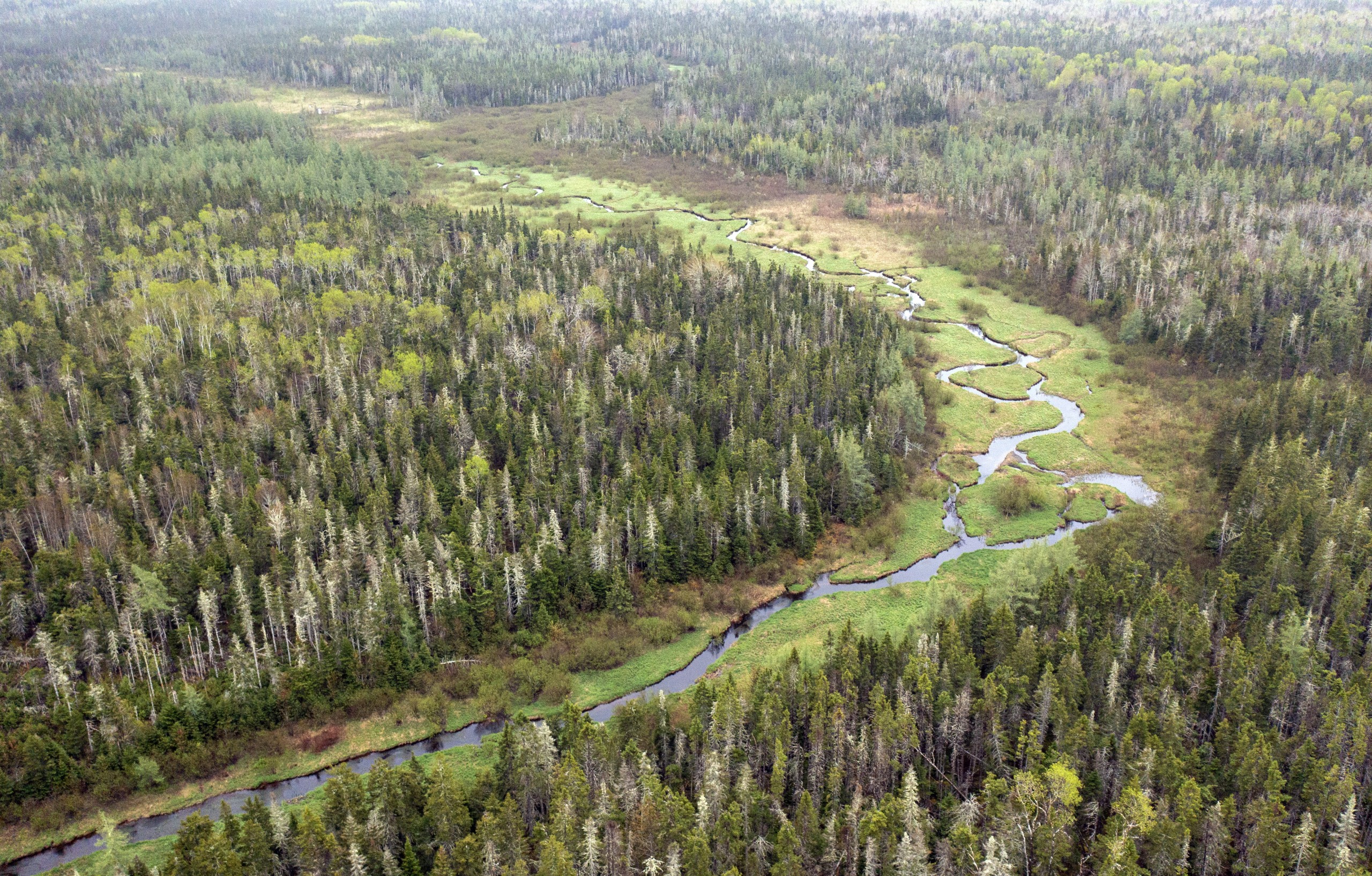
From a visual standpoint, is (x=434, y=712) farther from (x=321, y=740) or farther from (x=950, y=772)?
(x=950, y=772)

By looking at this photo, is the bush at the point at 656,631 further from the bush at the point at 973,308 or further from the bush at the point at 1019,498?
the bush at the point at 973,308

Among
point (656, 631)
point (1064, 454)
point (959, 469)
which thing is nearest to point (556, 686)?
point (656, 631)

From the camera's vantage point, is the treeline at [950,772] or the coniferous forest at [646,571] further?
the coniferous forest at [646,571]

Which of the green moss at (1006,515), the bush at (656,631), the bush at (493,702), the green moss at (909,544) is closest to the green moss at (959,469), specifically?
the green moss at (1006,515)

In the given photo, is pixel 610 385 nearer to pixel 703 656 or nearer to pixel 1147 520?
pixel 703 656

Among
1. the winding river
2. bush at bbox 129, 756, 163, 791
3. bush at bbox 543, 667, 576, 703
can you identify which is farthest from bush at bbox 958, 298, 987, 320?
bush at bbox 129, 756, 163, 791

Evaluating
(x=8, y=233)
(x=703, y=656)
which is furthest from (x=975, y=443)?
(x=8, y=233)
